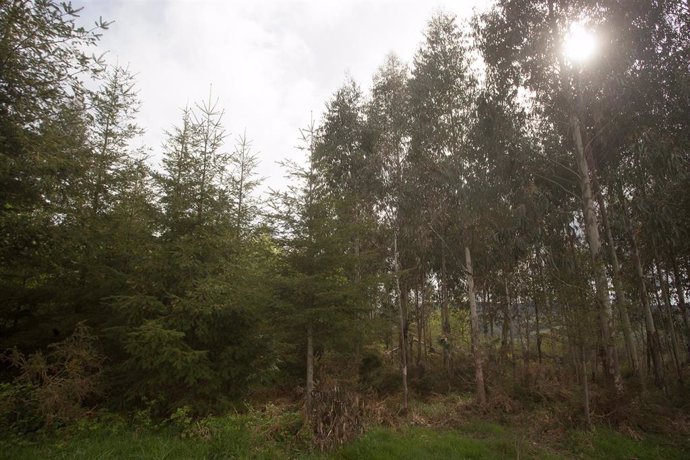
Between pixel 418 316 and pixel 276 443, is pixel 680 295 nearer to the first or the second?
pixel 418 316

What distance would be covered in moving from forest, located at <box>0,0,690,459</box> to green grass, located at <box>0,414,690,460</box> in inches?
2.2

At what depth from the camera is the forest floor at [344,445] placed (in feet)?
21.0

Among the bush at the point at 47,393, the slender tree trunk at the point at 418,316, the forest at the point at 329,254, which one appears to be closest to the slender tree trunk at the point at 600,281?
the forest at the point at 329,254

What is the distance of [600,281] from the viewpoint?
9.34 m

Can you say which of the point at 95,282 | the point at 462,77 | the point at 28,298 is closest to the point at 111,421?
the point at 95,282

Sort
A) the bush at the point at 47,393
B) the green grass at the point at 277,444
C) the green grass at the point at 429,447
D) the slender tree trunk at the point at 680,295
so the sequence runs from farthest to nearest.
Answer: the slender tree trunk at the point at 680,295 → the green grass at the point at 429,447 → the bush at the point at 47,393 → the green grass at the point at 277,444

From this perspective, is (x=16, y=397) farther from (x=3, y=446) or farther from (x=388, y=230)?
(x=388, y=230)

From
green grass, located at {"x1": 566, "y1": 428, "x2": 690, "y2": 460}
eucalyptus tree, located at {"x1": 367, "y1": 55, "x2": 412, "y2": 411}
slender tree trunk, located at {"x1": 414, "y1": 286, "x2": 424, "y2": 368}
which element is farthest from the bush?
slender tree trunk, located at {"x1": 414, "y1": 286, "x2": 424, "y2": 368}

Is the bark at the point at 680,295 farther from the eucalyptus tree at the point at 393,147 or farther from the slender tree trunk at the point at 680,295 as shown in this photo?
the eucalyptus tree at the point at 393,147

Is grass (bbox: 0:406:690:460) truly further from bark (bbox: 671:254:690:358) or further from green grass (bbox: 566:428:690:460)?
bark (bbox: 671:254:690:358)

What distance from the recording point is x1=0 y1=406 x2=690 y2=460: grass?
6320 millimetres

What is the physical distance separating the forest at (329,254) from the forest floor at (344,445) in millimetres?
57

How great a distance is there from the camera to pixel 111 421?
293 inches

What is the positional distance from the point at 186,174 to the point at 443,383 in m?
13.2
